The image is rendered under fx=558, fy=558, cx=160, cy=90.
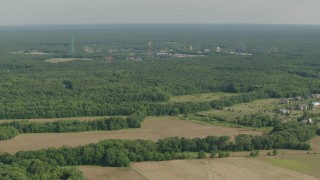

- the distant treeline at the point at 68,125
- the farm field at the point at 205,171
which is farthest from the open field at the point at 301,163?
the distant treeline at the point at 68,125

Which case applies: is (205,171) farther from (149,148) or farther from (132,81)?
(132,81)

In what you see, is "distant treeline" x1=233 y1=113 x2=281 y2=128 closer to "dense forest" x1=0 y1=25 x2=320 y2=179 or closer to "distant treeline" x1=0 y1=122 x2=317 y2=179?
"dense forest" x1=0 y1=25 x2=320 y2=179

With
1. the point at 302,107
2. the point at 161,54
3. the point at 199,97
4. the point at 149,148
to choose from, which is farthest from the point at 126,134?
the point at 161,54

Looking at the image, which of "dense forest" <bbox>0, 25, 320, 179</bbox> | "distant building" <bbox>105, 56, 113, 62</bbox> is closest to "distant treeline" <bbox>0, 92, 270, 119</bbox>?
"dense forest" <bbox>0, 25, 320, 179</bbox>

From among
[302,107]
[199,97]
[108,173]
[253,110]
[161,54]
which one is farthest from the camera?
[161,54]

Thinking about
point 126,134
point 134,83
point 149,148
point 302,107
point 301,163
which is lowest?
point 134,83

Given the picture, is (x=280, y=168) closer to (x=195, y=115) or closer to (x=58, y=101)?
Result: (x=195, y=115)

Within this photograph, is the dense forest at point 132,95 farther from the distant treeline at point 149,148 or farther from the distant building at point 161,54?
the distant building at point 161,54
